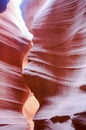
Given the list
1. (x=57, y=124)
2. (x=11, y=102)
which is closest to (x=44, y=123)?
(x=57, y=124)

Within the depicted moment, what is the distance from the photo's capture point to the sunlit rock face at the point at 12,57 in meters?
2.18

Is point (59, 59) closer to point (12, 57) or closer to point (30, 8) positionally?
point (12, 57)

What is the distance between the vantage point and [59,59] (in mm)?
2244

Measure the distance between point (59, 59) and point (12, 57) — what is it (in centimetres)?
32

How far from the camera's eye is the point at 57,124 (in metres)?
2.01

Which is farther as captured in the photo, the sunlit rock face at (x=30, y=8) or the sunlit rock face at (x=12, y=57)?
the sunlit rock face at (x=30, y=8)

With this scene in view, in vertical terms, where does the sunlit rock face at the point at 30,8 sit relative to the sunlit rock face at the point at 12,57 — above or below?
above

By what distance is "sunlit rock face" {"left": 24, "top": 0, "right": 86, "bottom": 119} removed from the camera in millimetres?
2125

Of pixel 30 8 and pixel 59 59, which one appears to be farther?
pixel 30 8

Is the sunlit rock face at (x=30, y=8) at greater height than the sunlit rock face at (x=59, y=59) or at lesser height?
greater

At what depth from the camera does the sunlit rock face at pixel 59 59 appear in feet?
6.97

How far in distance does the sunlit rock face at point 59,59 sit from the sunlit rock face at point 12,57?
0.29 ft

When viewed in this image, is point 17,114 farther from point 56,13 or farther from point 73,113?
point 56,13

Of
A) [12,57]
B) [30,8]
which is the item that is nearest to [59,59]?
[12,57]
